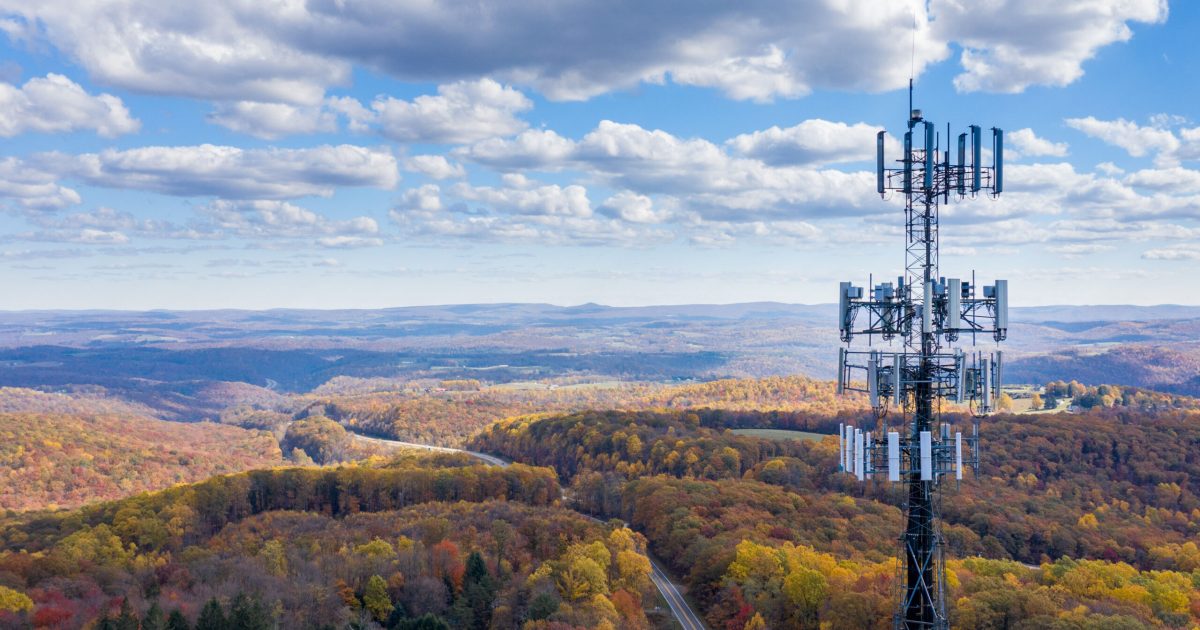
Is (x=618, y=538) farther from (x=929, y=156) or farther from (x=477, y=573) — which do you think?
(x=929, y=156)

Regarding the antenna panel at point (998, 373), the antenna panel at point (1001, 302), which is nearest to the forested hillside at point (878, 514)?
the antenna panel at point (998, 373)

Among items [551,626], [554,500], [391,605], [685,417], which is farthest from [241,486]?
[685,417]

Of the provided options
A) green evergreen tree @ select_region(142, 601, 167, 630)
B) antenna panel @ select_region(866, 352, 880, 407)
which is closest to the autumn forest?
green evergreen tree @ select_region(142, 601, 167, 630)

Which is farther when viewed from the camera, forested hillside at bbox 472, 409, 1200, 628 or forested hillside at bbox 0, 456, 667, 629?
forested hillside at bbox 472, 409, 1200, 628

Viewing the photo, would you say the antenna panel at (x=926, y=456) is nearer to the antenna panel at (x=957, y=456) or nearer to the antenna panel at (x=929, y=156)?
the antenna panel at (x=957, y=456)

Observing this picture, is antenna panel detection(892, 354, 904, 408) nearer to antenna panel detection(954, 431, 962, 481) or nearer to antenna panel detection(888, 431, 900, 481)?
antenna panel detection(888, 431, 900, 481)

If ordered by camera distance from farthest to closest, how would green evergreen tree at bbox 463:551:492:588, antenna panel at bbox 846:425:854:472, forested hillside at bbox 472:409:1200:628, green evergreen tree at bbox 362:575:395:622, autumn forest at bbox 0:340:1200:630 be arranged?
green evergreen tree at bbox 463:551:492:588 → green evergreen tree at bbox 362:575:395:622 → forested hillside at bbox 472:409:1200:628 → autumn forest at bbox 0:340:1200:630 → antenna panel at bbox 846:425:854:472
